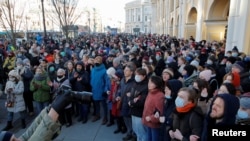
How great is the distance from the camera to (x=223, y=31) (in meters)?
18.9

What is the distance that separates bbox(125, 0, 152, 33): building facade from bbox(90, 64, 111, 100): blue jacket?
9146cm

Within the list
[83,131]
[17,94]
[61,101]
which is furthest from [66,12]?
[61,101]

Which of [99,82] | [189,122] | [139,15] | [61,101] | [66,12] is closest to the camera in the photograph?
[61,101]

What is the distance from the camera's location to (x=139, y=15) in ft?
351

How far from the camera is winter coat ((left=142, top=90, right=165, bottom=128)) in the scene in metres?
4.32

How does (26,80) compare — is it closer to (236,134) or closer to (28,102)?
(28,102)

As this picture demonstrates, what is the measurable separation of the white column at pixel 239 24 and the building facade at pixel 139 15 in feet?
280

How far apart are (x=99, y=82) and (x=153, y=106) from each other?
257 centimetres

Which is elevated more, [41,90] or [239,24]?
[239,24]

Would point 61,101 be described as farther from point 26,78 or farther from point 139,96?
A: point 26,78

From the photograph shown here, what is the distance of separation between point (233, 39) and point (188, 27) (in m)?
12.9

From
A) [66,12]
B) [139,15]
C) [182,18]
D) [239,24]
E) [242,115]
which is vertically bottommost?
[242,115]

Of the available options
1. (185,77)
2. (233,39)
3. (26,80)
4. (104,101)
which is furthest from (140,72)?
(233,39)

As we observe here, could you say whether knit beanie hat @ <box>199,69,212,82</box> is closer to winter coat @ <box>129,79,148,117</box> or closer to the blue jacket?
winter coat @ <box>129,79,148,117</box>
